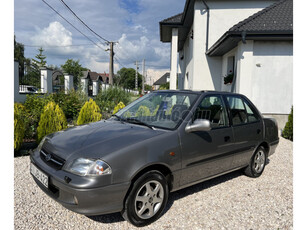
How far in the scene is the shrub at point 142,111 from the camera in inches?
140

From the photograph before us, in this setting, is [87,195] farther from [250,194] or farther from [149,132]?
[250,194]

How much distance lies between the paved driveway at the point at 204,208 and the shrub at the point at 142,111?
1.35 meters

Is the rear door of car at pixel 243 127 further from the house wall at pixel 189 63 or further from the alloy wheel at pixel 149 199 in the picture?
the house wall at pixel 189 63

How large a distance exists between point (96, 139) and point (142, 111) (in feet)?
3.87

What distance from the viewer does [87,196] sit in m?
2.20

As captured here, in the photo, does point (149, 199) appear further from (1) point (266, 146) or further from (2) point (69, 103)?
(2) point (69, 103)

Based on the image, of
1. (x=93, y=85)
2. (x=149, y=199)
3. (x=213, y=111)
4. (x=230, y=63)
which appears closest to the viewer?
(x=149, y=199)

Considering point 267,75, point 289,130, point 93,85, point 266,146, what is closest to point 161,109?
point 266,146

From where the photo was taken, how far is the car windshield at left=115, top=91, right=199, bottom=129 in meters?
3.16

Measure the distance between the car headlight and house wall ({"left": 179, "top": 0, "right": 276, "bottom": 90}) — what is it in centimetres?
972

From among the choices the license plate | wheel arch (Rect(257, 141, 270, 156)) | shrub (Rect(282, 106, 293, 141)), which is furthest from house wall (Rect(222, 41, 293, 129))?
the license plate

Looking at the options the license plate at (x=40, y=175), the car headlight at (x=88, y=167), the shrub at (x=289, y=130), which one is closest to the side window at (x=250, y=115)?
the car headlight at (x=88, y=167)

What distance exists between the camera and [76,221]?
2.65 meters

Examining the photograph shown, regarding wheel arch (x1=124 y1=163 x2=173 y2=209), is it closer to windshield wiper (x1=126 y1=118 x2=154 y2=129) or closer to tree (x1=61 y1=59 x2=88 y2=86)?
windshield wiper (x1=126 y1=118 x2=154 y2=129)
